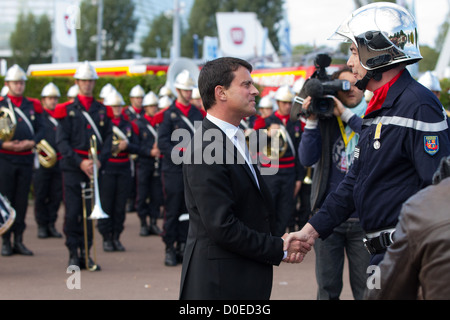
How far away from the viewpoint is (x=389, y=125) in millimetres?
3383

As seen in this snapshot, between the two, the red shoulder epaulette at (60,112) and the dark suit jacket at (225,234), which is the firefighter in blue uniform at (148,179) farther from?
the dark suit jacket at (225,234)

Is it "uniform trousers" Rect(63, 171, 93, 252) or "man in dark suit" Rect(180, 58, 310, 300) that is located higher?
"man in dark suit" Rect(180, 58, 310, 300)

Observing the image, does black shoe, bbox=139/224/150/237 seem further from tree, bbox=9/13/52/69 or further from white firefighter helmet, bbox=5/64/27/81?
tree, bbox=9/13/52/69

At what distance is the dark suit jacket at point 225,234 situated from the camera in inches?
125

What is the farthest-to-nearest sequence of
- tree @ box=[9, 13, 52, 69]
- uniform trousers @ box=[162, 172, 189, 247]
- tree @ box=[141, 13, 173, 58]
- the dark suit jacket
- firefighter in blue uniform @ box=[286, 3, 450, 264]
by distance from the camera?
1. tree @ box=[141, 13, 173, 58]
2. tree @ box=[9, 13, 52, 69]
3. uniform trousers @ box=[162, 172, 189, 247]
4. firefighter in blue uniform @ box=[286, 3, 450, 264]
5. the dark suit jacket

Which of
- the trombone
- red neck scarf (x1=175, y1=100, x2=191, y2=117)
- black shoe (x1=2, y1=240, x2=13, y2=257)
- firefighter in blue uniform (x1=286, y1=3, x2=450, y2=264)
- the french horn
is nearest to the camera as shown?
firefighter in blue uniform (x1=286, y1=3, x2=450, y2=264)

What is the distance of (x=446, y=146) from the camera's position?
329 cm

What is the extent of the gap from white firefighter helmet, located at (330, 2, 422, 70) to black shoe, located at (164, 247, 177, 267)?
5445 mm

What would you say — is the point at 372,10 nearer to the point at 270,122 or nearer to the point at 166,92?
the point at 270,122

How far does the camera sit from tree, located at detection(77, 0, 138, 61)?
2328 inches

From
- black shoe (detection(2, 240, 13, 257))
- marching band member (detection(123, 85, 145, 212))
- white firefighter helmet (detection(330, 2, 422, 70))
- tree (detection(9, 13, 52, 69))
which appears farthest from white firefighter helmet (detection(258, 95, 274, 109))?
tree (detection(9, 13, 52, 69))

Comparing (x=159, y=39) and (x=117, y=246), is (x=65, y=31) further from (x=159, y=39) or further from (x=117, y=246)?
(x=159, y=39)

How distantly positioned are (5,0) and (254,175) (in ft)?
372

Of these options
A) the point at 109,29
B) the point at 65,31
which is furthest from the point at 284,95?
the point at 109,29
